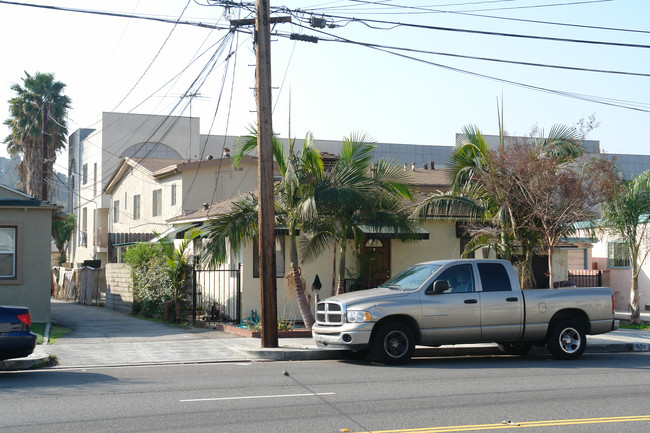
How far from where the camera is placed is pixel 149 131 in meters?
48.5

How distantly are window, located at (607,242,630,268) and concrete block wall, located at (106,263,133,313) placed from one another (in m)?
19.1

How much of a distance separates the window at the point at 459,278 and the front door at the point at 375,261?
7.15m

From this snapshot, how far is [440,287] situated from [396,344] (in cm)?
136

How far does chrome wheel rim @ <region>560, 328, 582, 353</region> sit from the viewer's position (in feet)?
47.0

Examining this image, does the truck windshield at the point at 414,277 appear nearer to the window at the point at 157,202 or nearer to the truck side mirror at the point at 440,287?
the truck side mirror at the point at 440,287

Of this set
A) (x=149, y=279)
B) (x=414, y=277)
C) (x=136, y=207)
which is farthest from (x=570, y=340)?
(x=136, y=207)

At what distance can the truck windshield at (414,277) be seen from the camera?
13.9 metres

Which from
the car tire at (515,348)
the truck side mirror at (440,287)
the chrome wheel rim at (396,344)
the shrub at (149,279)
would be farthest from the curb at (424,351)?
the shrub at (149,279)

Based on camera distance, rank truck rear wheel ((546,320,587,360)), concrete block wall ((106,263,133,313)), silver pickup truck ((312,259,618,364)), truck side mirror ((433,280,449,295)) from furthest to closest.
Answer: concrete block wall ((106,263,133,313))
truck rear wheel ((546,320,587,360))
truck side mirror ((433,280,449,295))
silver pickup truck ((312,259,618,364))

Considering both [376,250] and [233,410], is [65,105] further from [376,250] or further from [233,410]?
[233,410]

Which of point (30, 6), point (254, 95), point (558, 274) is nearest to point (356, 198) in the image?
point (254, 95)

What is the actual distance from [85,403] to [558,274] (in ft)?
61.5

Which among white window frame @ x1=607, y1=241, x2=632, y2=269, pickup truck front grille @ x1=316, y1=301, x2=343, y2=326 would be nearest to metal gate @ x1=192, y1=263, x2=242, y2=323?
pickup truck front grille @ x1=316, y1=301, x2=343, y2=326

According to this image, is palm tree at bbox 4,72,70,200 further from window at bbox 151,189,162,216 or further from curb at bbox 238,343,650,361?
curb at bbox 238,343,650,361
